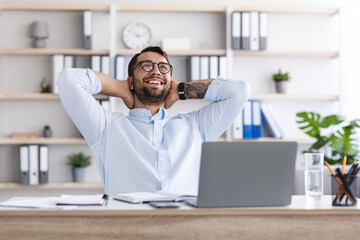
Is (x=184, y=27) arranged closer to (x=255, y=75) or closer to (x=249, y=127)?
(x=255, y=75)

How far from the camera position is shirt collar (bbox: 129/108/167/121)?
2238 millimetres

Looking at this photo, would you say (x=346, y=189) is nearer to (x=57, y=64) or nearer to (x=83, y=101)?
(x=83, y=101)

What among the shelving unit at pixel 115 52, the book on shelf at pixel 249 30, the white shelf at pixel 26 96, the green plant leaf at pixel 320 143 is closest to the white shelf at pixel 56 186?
the shelving unit at pixel 115 52

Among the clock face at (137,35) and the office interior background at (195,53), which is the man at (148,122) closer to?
the office interior background at (195,53)

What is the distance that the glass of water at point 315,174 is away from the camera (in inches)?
61.1

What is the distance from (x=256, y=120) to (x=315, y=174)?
256 cm

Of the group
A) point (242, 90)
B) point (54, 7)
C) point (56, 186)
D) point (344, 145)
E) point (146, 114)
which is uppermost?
point (54, 7)

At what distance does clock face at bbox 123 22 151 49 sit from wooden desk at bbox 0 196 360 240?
303 cm

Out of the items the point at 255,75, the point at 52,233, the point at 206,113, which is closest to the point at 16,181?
the point at 255,75

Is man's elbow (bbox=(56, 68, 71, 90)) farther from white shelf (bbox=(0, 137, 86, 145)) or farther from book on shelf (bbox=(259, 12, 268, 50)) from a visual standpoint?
book on shelf (bbox=(259, 12, 268, 50))

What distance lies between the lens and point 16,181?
421cm

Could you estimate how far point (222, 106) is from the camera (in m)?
2.29

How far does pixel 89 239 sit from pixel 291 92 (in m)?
3.38

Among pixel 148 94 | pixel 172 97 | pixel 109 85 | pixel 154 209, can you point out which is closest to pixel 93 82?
pixel 109 85
